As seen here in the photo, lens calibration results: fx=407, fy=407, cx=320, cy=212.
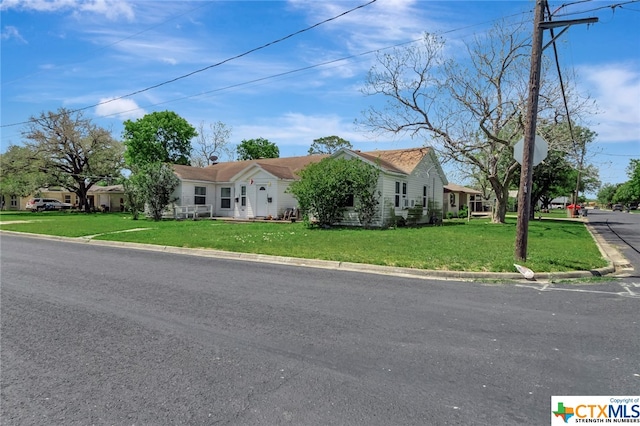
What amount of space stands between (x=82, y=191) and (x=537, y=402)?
Result: 53.8 m

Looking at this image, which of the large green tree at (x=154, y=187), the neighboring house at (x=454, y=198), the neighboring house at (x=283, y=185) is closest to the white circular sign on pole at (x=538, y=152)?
the neighboring house at (x=283, y=185)

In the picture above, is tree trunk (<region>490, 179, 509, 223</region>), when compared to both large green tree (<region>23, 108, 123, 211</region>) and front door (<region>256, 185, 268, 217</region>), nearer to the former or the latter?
front door (<region>256, 185, 268, 217</region>)

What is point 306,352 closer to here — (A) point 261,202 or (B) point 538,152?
(B) point 538,152

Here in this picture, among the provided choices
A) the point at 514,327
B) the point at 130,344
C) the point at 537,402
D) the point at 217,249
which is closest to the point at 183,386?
the point at 130,344

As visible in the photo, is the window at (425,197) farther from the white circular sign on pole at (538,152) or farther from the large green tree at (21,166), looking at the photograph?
the large green tree at (21,166)

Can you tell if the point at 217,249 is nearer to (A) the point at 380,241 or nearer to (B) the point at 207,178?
(A) the point at 380,241

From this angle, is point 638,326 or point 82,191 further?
point 82,191

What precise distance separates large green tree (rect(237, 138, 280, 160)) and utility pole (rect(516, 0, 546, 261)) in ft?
161

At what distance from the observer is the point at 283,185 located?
26891 mm

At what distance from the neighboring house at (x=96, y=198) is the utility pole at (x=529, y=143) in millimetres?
49897

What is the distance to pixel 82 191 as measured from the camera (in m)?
48.0

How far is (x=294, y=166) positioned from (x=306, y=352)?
26878 millimetres

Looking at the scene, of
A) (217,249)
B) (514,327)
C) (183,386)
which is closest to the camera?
(183,386)

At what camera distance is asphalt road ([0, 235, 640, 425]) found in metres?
3.26
